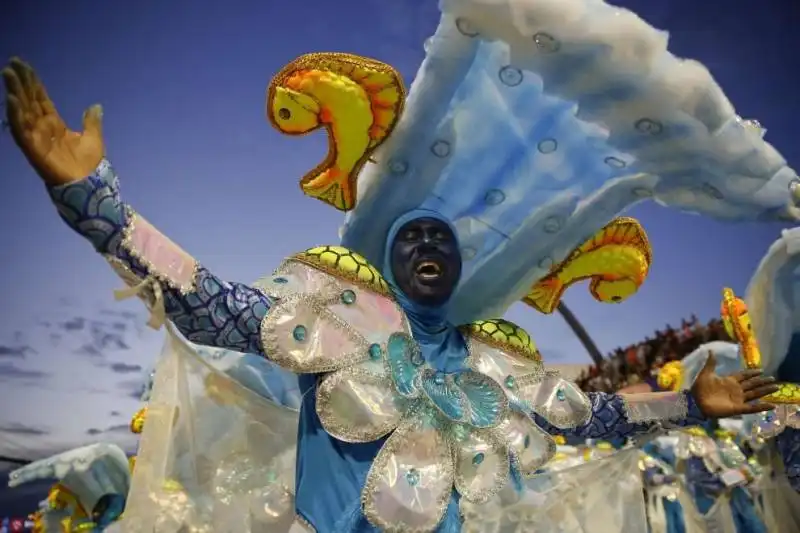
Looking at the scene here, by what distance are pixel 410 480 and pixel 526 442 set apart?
0.35 m

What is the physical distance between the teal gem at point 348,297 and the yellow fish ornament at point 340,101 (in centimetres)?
30

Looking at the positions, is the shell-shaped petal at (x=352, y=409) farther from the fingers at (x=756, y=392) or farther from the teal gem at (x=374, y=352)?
the fingers at (x=756, y=392)

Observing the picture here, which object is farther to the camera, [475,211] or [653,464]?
[653,464]

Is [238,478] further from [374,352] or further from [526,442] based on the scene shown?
[526,442]

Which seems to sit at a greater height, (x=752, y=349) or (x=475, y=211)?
(x=475, y=211)

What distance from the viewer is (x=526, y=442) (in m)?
1.53

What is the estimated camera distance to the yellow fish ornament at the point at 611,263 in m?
1.77

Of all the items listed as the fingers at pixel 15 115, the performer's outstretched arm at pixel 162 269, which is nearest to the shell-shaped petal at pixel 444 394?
the performer's outstretched arm at pixel 162 269

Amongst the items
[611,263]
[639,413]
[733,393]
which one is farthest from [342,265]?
[733,393]

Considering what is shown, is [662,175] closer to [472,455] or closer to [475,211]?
[475,211]

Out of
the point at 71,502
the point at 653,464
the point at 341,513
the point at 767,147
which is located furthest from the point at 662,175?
the point at 71,502

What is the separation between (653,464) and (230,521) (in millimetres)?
2186

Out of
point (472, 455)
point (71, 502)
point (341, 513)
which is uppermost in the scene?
point (472, 455)

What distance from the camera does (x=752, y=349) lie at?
2.46 meters
